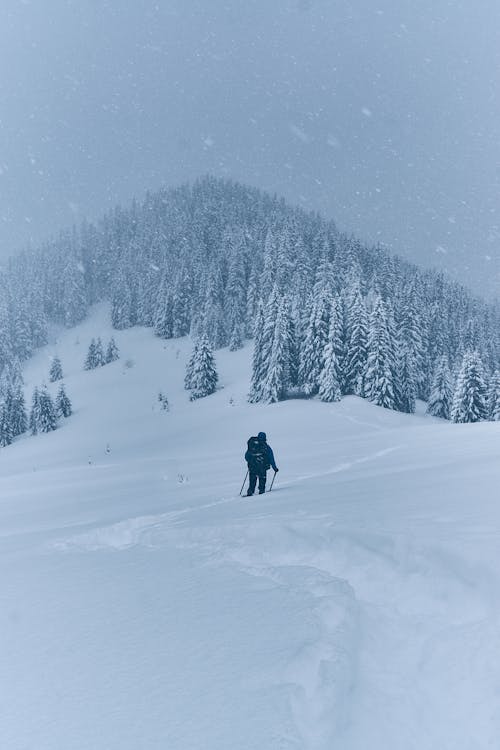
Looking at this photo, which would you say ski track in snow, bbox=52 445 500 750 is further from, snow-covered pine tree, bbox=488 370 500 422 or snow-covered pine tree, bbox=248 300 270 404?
snow-covered pine tree, bbox=248 300 270 404

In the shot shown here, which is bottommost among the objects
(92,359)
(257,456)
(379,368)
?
(257,456)

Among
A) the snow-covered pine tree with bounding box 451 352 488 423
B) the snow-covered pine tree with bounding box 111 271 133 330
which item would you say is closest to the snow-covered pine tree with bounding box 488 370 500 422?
the snow-covered pine tree with bounding box 451 352 488 423

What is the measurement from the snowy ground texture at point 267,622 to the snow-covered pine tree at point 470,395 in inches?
1371

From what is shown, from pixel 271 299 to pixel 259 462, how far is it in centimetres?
4464

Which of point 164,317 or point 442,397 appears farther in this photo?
point 164,317

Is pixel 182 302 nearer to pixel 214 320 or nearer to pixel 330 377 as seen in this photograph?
pixel 214 320

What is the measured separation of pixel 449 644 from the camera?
3.87 metres

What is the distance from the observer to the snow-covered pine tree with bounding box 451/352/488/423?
140ft

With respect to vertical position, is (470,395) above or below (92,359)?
below

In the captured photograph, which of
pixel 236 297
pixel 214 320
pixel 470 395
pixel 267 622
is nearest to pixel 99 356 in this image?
pixel 214 320

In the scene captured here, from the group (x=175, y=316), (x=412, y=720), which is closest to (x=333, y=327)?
(x=412, y=720)

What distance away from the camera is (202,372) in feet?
203

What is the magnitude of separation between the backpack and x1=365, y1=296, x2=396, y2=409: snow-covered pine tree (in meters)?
35.4

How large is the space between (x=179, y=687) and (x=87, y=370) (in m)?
90.0
